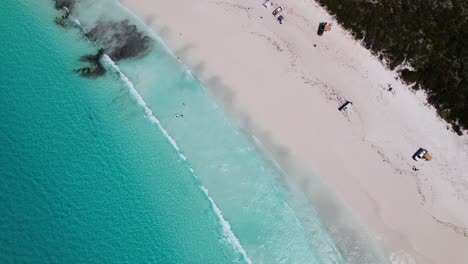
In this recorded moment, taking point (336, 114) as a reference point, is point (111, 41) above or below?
below

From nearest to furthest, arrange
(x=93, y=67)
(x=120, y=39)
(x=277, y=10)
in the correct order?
(x=277, y=10), (x=93, y=67), (x=120, y=39)

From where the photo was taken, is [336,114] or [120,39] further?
[120,39]

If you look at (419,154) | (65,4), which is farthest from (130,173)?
(419,154)

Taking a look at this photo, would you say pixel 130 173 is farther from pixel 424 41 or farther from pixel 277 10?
pixel 424 41

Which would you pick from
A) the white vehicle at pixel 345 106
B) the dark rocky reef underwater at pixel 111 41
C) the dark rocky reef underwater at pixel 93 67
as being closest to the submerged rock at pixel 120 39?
the dark rocky reef underwater at pixel 111 41

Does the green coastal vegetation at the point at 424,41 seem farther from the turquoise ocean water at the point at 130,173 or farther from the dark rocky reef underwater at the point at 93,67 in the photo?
the dark rocky reef underwater at the point at 93,67

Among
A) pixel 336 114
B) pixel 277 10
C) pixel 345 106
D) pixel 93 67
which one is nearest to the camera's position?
pixel 345 106

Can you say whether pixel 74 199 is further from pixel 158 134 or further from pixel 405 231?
pixel 405 231

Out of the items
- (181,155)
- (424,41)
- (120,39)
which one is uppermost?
(424,41)
